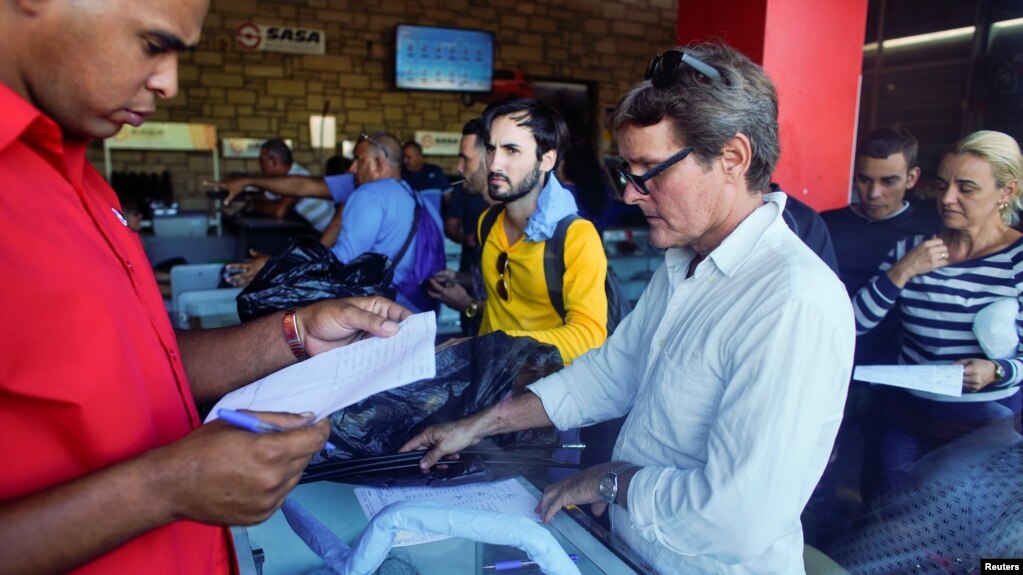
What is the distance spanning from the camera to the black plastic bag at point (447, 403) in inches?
60.2

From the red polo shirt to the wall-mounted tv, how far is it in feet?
30.6

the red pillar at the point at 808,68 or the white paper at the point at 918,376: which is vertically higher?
the red pillar at the point at 808,68

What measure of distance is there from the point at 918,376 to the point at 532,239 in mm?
1263

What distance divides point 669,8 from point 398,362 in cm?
1162

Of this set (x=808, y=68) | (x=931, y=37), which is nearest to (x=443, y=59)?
(x=931, y=37)

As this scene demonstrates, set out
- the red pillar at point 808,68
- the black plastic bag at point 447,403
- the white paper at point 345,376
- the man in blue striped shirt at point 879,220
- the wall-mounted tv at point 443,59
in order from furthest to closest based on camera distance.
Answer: the wall-mounted tv at point 443,59, the red pillar at point 808,68, the man in blue striped shirt at point 879,220, the black plastic bag at point 447,403, the white paper at point 345,376

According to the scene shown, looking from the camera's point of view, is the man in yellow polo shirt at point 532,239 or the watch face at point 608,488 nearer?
the watch face at point 608,488

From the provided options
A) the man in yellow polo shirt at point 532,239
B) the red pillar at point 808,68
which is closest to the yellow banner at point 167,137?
the red pillar at point 808,68

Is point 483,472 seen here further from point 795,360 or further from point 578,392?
point 795,360

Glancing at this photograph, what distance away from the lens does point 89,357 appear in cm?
75

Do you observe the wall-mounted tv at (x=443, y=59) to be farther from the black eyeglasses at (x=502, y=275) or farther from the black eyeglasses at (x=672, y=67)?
the black eyeglasses at (x=672, y=67)

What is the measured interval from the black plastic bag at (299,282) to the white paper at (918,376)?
1.54m

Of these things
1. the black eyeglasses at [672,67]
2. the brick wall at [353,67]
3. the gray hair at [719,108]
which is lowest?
the gray hair at [719,108]

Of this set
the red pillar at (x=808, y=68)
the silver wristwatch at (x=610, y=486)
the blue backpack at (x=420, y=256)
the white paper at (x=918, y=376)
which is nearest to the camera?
the silver wristwatch at (x=610, y=486)
